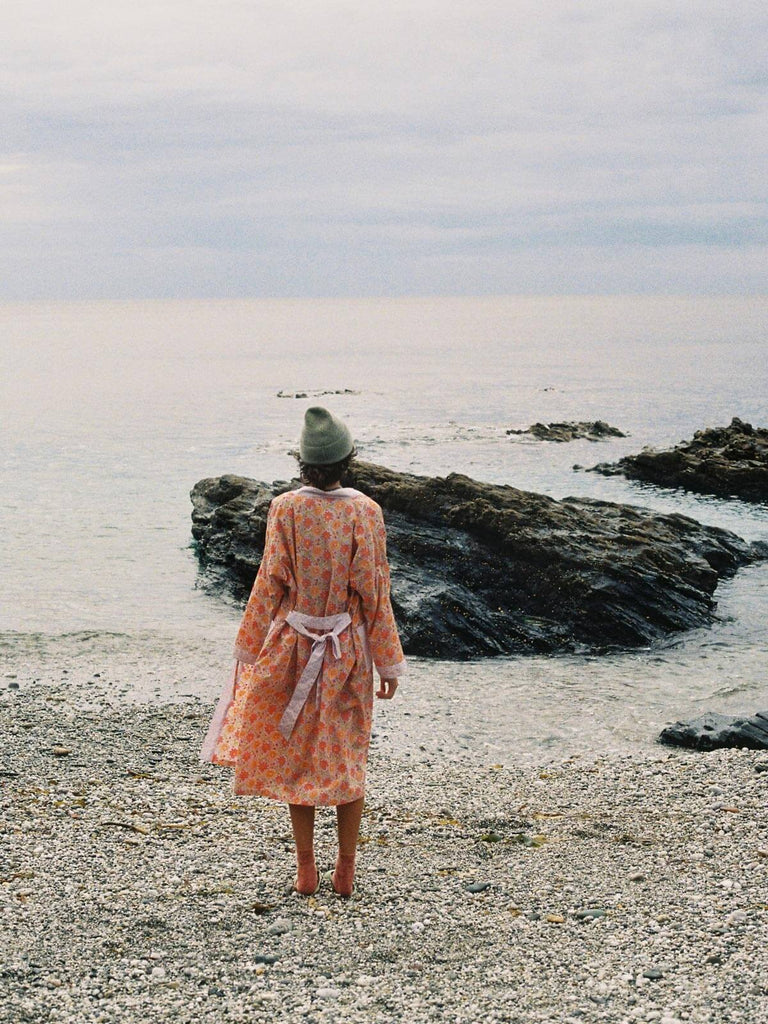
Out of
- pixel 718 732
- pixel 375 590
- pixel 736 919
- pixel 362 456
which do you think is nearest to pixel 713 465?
pixel 362 456

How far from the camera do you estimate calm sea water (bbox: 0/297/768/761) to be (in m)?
12.6

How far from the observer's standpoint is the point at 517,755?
34.9 ft

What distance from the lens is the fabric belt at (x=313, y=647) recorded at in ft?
19.4

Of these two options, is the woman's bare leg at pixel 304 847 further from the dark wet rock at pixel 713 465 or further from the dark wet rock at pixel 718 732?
the dark wet rock at pixel 713 465

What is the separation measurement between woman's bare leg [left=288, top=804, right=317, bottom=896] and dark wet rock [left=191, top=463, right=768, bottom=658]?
8386mm

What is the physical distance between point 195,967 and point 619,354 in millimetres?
122549

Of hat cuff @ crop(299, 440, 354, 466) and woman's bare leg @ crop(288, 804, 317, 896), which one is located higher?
hat cuff @ crop(299, 440, 354, 466)

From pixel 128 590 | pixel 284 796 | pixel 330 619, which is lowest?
pixel 128 590

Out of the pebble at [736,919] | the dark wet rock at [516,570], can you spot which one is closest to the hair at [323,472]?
the pebble at [736,919]

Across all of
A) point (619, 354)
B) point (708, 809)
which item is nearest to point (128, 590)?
point (708, 809)

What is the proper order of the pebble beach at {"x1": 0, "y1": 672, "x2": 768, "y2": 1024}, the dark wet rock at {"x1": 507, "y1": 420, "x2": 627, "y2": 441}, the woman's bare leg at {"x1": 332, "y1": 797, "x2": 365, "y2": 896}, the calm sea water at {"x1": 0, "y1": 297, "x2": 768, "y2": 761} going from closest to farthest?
the pebble beach at {"x1": 0, "y1": 672, "x2": 768, "y2": 1024} → the woman's bare leg at {"x1": 332, "y1": 797, "x2": 365, "y2": 896} → the calm sea water at {"x1": 0, "y1": 297, "x2": 768, "y2": 761} → the dark wet rock at {"x1": 507, "y1": 420, "x2": 627, "y2": 441}

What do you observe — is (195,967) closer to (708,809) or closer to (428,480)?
(708,809)

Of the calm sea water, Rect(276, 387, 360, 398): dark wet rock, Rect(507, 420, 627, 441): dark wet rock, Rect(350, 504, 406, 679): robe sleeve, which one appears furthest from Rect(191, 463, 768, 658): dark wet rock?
Rect(276, 387, 360, 398): dark wet rock

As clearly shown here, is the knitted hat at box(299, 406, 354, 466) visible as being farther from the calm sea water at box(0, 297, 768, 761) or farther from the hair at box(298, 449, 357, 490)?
the calm sea water at box(0, 297, 768, 761)
